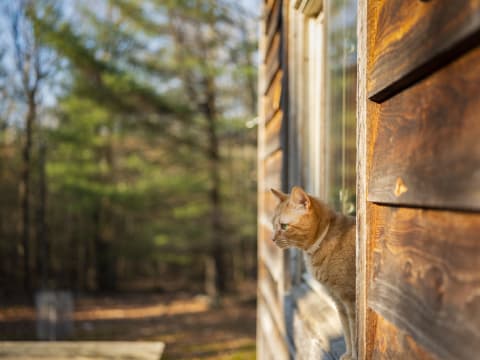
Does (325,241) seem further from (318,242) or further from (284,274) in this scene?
(284,274)

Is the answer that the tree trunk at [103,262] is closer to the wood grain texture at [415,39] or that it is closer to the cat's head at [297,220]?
the cat's head at [297,220]

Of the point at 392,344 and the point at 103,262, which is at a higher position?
the point at 392,344

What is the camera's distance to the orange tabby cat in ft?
5.26

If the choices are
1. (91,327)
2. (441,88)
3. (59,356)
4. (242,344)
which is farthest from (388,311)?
(91,327)

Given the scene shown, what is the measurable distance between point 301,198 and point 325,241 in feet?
0.57

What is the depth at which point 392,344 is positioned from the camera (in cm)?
100

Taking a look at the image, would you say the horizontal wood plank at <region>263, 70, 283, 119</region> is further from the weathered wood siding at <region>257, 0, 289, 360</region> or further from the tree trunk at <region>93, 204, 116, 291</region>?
the tree trunk at <region>93, 204, 116, 291</region>

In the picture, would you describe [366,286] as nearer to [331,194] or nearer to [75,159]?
[331,194]

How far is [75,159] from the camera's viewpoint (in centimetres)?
1220

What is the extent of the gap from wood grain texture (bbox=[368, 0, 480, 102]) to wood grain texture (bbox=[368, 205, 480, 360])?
243 mm

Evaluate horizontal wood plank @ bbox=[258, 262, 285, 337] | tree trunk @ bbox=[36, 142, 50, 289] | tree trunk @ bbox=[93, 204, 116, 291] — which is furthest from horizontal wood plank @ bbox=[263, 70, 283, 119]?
tree trunk @ bbox=[93, 204, 116, 291]

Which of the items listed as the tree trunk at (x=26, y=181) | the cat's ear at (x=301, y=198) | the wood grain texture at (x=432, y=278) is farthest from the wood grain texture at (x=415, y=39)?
the tree trunk at (x=26, y=181)

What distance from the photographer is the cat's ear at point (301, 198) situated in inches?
69.0

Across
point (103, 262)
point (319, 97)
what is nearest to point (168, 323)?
point (103, 262)
